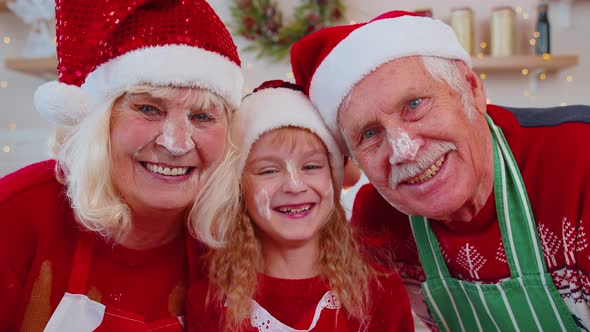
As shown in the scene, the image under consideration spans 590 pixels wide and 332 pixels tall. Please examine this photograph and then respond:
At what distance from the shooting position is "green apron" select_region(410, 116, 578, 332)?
1311 mm

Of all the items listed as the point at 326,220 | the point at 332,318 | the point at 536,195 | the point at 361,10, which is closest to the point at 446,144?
the point at 536,195

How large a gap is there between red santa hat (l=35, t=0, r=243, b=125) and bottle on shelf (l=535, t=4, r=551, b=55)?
7.17ft

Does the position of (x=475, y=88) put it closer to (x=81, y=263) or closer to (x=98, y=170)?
(x=98, y=170)

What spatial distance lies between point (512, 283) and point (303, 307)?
1.65 feet

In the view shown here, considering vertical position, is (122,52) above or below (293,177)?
above

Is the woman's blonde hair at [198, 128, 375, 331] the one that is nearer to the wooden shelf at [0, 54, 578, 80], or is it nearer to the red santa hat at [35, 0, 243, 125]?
the red santa hat at [35, 0, 243, 125]

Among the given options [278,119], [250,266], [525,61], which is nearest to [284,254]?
[250,266]

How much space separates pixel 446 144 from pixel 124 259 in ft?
2.66

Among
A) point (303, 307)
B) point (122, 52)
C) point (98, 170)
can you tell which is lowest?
point (303, 307)

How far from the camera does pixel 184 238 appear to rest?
150 cm

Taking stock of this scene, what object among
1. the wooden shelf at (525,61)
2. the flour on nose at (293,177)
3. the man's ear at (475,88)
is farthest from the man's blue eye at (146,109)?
the wooden shelf at (525,61)

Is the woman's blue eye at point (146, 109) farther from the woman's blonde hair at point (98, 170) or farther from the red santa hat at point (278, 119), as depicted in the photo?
the red santa hat at point (278, 119)

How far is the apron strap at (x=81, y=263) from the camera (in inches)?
50.6

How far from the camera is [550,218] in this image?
129 cm
